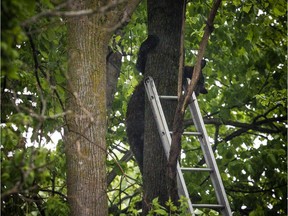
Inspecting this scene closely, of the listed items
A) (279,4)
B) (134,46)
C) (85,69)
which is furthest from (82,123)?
(134,46)

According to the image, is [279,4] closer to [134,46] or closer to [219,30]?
[219,30]

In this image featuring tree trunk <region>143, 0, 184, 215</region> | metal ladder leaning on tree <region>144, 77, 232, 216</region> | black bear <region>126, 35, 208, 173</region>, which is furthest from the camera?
black bear <region>126, 35, 208, 173</region>

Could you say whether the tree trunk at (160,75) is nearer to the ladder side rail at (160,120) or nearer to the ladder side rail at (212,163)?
the ladder side rail at (160,120)

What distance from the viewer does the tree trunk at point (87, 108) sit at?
4.32 metres

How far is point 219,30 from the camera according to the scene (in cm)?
818

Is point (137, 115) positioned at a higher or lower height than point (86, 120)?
higher

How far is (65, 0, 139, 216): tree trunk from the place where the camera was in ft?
14.2

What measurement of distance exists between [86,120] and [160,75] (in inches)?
57.6

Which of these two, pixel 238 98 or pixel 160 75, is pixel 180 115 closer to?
pixel 160 75

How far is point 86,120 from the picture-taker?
4.40 metres

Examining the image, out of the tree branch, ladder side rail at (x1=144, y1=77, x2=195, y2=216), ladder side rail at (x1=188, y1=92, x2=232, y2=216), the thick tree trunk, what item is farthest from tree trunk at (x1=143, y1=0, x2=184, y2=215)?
the thick tree trunk

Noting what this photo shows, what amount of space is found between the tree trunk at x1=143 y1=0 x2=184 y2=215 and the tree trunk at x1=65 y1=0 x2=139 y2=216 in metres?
0.85

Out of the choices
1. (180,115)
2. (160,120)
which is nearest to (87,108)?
(180,115)

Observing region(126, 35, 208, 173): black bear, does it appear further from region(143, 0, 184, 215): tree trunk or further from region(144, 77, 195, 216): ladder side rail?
region(144, 77, 195, 216): ladder side rail
